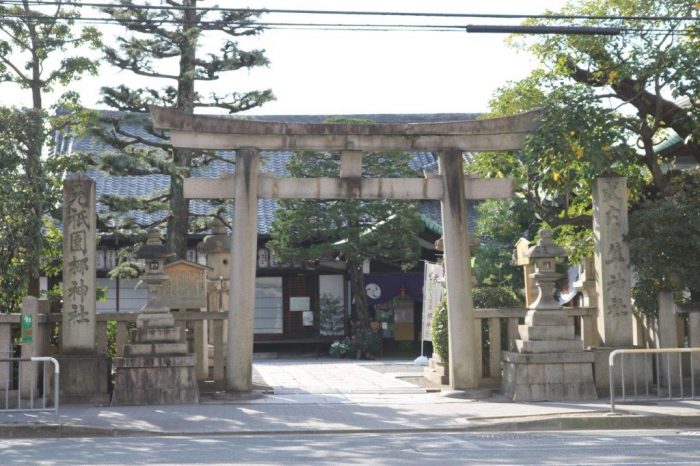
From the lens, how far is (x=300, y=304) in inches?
1362

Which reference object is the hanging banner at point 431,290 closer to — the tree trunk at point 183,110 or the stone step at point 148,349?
the tree trunk at point 183,110

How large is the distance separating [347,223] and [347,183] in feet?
44.9

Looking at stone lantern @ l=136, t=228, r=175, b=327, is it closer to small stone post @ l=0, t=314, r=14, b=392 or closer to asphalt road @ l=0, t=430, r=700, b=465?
small stone post @ l=0, t=314, r=14, b=392

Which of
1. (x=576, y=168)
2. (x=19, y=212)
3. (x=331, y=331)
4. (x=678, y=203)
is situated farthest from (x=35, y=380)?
(x=331, y=331)

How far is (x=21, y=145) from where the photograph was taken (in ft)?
60.6

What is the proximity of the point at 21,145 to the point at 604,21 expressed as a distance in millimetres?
11124

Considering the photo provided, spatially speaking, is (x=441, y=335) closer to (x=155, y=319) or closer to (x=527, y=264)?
(x=527, y=264)

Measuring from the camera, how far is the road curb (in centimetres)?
1384

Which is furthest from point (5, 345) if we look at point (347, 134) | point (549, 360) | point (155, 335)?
point (549, 360)

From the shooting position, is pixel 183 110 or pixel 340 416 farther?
pixel 183 110

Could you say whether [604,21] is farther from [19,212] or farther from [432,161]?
[432,161]

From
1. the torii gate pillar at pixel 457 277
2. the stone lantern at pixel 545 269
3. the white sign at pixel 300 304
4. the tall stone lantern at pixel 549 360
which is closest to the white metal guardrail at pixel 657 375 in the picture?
the tall stone lantern at pixel 549 360

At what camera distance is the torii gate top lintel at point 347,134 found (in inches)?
687

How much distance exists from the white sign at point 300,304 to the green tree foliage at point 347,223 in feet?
10.3
